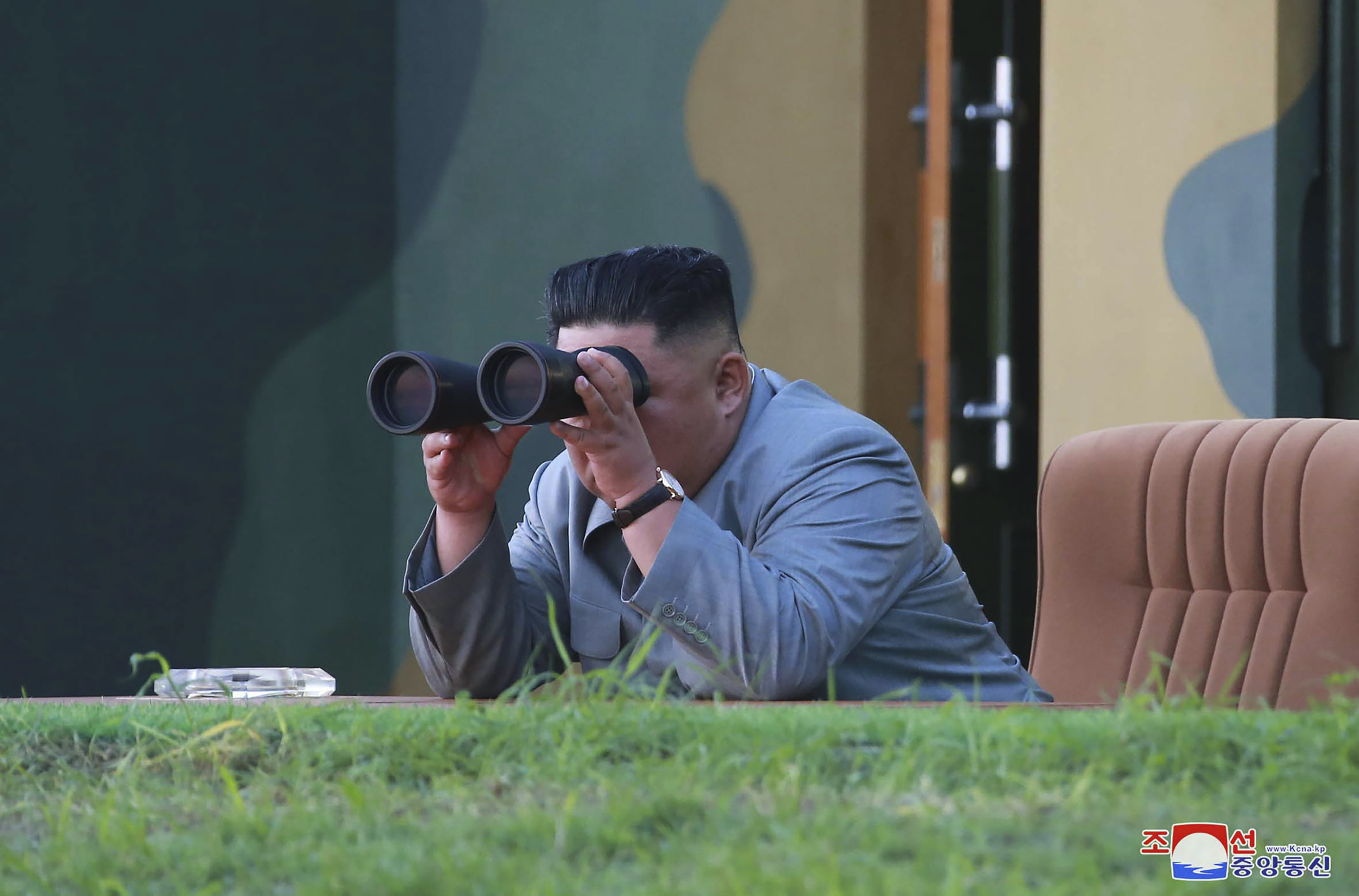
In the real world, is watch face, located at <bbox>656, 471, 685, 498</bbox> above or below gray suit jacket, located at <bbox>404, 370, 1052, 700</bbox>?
above

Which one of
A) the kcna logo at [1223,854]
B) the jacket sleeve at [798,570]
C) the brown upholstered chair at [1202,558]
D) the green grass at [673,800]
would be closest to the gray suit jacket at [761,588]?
the jacket sleeve at [798,570]

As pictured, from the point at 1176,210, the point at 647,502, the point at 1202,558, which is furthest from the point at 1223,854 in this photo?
the point at 1176,210

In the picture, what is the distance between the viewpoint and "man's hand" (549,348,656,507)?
4.93 feet

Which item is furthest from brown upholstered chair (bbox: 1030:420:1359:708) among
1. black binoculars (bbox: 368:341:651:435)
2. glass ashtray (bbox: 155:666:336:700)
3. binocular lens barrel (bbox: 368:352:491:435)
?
glass ashtray (bbox: 155:666:336:700)

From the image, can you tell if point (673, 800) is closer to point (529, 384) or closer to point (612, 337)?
point (529, 384)

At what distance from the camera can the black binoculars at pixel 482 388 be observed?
4.79ft

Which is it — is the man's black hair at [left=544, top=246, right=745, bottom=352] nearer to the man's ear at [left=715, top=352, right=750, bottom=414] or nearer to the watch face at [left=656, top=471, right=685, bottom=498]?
the man's ear at [left=715, top=352, right=750, bottom=414]

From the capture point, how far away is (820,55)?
10.3ft

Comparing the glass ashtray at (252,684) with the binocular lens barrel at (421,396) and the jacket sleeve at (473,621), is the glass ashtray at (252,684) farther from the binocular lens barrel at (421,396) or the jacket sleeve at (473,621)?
the binocular lens barrel at (421,396)

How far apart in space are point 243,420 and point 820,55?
5.38ft

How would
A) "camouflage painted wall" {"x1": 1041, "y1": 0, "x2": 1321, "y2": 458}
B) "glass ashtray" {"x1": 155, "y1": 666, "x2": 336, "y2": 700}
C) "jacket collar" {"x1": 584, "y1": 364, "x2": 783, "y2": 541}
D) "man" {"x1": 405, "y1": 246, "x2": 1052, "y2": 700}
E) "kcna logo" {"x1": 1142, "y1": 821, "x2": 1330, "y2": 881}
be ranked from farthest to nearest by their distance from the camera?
1. "camouflage painted wall" {"x1": 1041, "y1": 0, "x2": 1321, "y2": 458}
2. "jacket collar" {"x1": 584, "y1": 364, "x2": 783, "y2": 541}
3. "man" {"x1": 405, "y1": 246, "x2": 1052, "y2": 700}
4. "glass ashtray" {"x1": 155, "y1": 666, "x2": 336, "y2": 700}
5. "kcna logo" {"x1": 1142, "y1": 821, "x2": 1330, "y2": 881}

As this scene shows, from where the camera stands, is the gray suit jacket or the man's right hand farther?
the man's right hand

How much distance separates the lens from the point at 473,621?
1.64 metres

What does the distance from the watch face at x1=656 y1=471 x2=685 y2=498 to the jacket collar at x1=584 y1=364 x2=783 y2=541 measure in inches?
5.5
